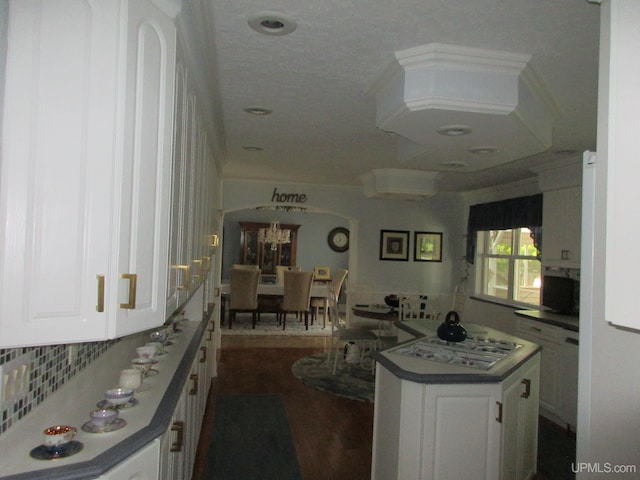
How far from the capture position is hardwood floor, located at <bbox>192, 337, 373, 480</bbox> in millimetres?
3309

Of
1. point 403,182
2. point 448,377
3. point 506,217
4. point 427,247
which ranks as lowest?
point 448,377

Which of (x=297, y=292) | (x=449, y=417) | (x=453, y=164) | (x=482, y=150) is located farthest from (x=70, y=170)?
(x=297, y=292)

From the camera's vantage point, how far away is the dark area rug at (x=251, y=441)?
3154mm

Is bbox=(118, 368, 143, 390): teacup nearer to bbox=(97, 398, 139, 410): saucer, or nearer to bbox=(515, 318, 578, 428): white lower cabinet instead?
bbox=(97, 398, 139, 410): saucer

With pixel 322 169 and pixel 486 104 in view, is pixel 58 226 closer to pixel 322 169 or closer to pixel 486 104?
pixel 486 104

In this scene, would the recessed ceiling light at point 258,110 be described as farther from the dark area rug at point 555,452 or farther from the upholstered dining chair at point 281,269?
the upholstered dining chair at point 281,269

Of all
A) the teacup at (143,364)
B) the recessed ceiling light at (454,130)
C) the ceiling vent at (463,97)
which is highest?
the ceiling vent at (463,97)

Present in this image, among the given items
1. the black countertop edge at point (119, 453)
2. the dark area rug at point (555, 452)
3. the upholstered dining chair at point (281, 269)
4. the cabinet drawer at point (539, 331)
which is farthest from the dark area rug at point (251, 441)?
the upholstered dining chair at point (281, 269)


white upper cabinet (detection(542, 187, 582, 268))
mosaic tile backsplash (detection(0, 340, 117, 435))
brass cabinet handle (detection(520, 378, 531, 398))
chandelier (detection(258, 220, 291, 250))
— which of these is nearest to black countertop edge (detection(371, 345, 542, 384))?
brass cabinet handle (detection(520, 378, 531, 398))

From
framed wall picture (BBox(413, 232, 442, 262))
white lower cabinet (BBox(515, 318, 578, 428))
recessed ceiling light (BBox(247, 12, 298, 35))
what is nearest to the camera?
recessed ceiling light (BBox(247, 12, 298, 35))

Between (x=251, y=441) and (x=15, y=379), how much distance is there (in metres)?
2.59

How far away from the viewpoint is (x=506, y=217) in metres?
6.17

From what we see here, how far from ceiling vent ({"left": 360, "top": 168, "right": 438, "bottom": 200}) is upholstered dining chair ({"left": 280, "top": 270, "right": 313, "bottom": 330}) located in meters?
2.86

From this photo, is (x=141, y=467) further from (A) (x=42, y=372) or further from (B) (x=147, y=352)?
(B) (x=147, y=352)
